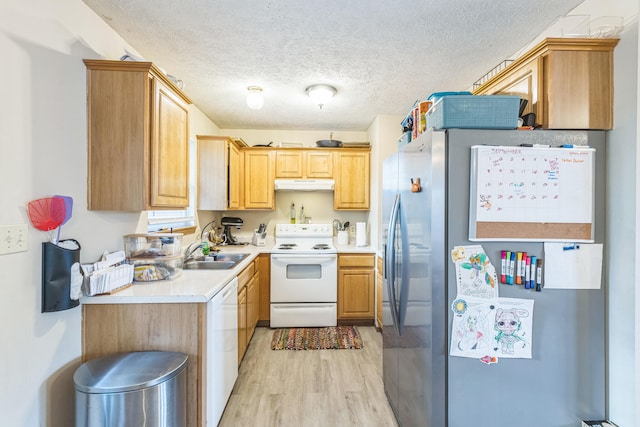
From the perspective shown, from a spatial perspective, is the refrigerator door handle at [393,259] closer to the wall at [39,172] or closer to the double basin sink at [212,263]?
the double basin sink at [212,263]

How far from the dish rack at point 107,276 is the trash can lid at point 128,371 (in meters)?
0.34

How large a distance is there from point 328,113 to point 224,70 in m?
1.36

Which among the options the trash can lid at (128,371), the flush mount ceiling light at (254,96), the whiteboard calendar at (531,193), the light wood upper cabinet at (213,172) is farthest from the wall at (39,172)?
the whiteboard calendar at (531,193)

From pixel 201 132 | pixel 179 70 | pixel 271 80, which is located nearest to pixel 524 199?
pixel 271 80

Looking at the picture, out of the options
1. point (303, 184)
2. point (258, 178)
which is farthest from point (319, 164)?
point (258, 178)

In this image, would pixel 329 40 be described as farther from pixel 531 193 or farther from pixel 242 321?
pixel 242 321

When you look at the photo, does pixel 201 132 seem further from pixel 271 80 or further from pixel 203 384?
pixel 203 384

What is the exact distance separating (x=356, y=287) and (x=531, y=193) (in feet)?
8.10

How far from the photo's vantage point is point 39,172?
4.48 ft

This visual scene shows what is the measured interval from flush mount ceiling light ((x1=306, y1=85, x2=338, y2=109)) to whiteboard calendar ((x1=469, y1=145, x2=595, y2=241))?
1.71 meters

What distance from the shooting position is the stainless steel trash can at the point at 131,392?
1.26 m

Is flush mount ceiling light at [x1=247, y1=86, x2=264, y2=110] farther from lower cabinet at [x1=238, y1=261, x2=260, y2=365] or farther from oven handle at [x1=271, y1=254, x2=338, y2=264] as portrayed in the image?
oven handle at [x1=271, y1=254, x2=338, y2=264]

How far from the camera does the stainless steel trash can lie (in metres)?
1.26

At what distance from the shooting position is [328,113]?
11.3 ft
